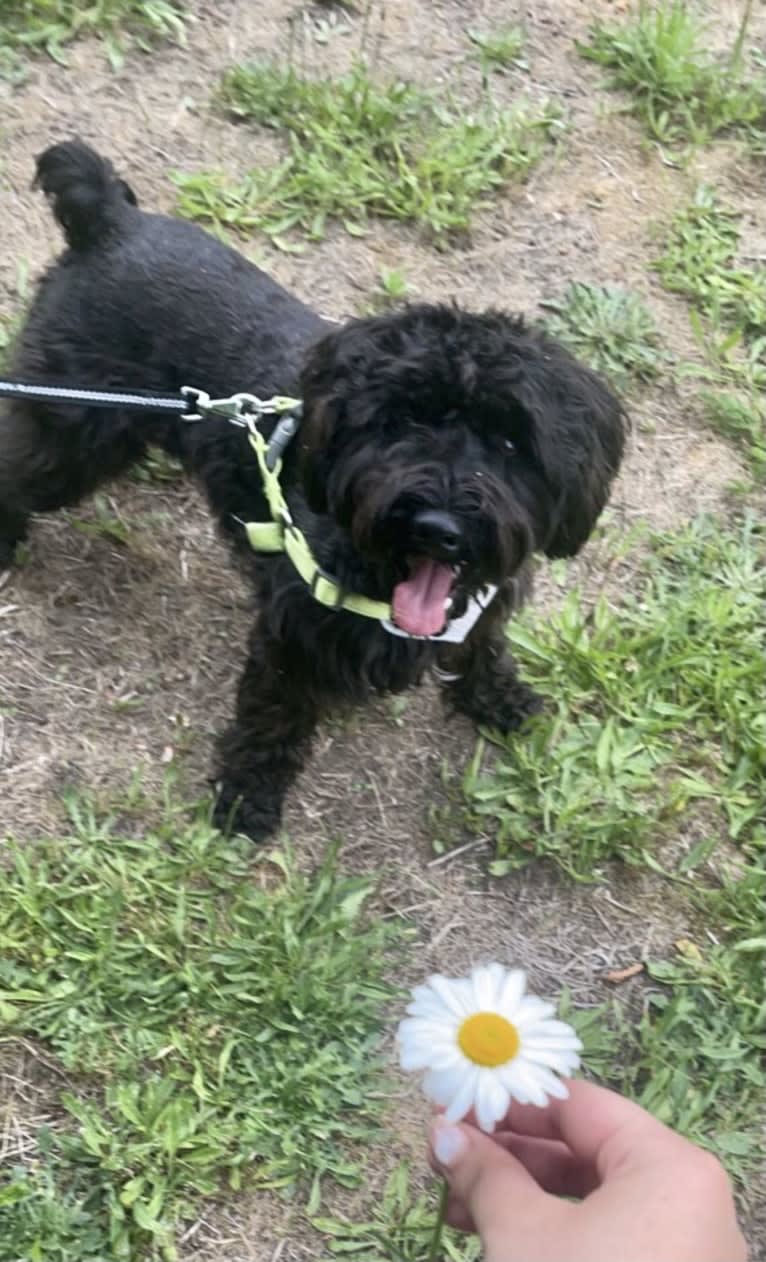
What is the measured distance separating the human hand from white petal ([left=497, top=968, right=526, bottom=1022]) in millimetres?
122

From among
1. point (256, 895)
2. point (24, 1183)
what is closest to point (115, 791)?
point (256, 895)

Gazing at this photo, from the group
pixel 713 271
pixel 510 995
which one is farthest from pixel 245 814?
pixel 713 271

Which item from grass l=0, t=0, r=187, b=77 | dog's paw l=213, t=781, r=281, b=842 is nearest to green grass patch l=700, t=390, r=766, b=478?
dog's paw l=213, t=781, r=281, b=842

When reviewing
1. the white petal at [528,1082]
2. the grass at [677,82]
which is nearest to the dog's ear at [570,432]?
the white petal at [528,1082]

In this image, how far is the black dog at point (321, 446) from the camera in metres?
2.31

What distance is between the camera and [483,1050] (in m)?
1.26

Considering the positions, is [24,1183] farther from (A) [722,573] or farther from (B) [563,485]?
(A) [722,573]

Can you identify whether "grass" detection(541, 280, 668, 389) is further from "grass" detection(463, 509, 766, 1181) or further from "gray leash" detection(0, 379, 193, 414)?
"gray leash" detection(0, 379, 193, 414)

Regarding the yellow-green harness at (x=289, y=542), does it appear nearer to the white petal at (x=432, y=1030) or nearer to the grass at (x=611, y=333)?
the white petal at (x=432, y=1030)

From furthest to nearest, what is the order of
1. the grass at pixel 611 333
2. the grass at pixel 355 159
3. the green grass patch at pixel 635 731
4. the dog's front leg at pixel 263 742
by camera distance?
the grass at pixel 355 159 → the grass at pixel 611 333 → the green grass patch at pixel 635 731 → the dog's front leg at pixel 263 742

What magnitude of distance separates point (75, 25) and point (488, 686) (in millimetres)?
3116

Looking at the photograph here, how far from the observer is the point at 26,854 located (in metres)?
2.96

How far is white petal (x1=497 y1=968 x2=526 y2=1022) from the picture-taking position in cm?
132

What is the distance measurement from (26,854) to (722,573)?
2165 millimetres
